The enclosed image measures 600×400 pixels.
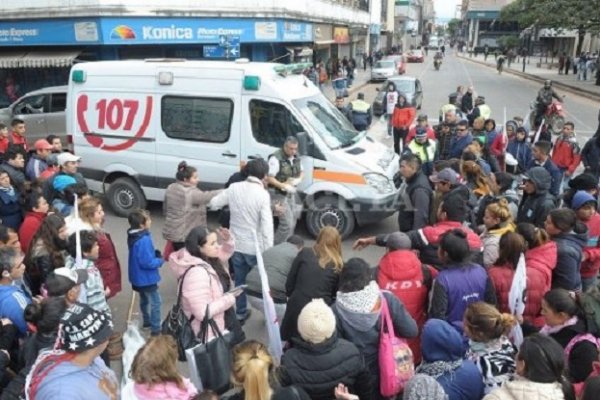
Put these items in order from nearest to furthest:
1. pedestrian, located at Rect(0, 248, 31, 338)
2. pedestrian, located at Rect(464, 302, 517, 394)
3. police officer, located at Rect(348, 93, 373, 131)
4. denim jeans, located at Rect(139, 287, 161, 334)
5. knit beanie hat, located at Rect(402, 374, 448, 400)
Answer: knit beanie hat, located at Rect(402, 374, 448, 400) < pedestrian, located at Rect(464, 302, 517, 394) < pedestrian, located at Rect(0, 248, 31, 338) < denim jeans, located at Rect(139, 287, 161, 334) < police officer, located at Rect(348, 93, 373, 131)

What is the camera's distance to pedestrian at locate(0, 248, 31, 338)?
3791 millimetres

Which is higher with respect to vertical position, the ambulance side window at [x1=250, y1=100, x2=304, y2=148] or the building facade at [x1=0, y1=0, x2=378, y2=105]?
the building facade at [x1=0, y1=0, x2=378, y2=105]

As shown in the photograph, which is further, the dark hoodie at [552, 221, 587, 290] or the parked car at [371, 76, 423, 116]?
the parked car at [371, 76, 423, 116]

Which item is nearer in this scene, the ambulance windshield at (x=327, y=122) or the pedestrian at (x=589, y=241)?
the pedestrian at (x=589, y=241)

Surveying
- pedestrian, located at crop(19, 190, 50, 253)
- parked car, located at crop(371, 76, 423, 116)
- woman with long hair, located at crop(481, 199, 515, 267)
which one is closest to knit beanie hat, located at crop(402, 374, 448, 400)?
woman with long hair, located at crop(481, 199, 515, 267)

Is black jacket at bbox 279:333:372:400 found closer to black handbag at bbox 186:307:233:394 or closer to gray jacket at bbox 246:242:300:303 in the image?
black handbag at bbox 186:307:233:394

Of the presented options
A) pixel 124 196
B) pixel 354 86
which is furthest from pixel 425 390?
pixel 354 86

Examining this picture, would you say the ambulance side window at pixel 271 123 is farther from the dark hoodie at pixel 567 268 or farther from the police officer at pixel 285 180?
the dark hoodie at pixel 567 268

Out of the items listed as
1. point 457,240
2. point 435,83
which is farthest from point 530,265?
point 435,83

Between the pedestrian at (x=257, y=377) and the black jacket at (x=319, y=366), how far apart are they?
158 millimetres

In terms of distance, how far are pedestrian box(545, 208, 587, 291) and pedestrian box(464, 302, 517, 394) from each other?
1465 mm

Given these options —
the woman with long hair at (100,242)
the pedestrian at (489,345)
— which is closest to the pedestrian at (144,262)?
the woman with long hair at (100,242)

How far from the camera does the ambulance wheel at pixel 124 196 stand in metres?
9.10

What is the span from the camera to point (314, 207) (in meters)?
8.21
